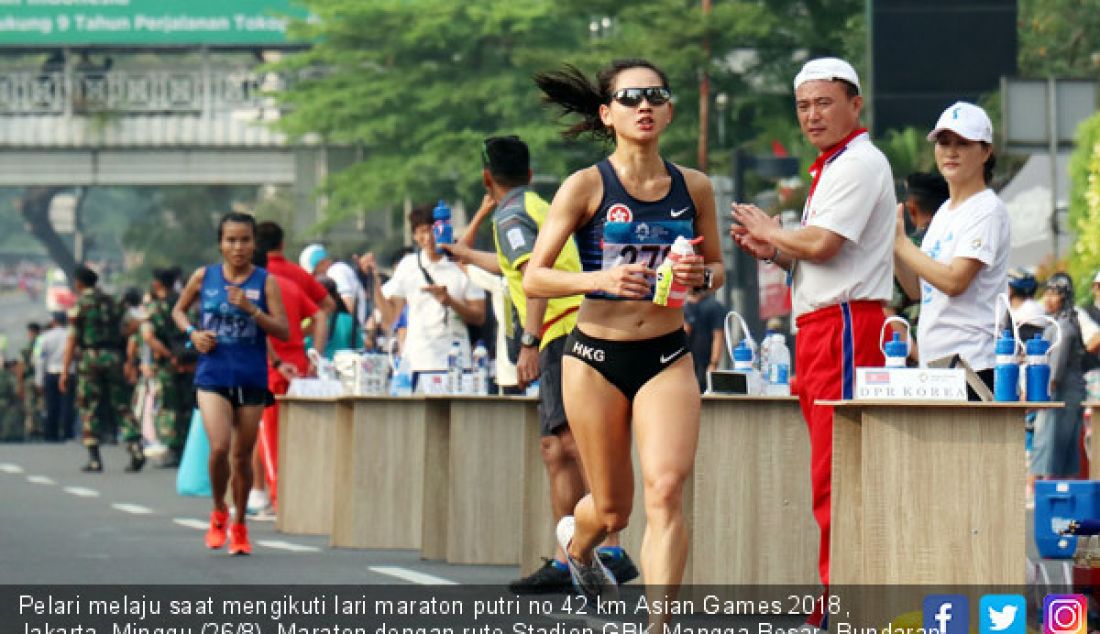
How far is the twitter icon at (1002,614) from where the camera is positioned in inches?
368

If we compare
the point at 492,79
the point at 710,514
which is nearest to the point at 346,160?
the point at 492,79

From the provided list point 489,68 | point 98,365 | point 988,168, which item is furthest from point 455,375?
point 489,68

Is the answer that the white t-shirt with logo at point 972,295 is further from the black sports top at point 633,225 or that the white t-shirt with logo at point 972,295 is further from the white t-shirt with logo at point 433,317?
the white t-shirt with logo at point 433,317

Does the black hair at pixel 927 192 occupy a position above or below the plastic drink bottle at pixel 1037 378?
above

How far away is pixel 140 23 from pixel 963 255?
81.7m

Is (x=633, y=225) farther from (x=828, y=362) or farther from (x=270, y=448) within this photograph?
(x=270, y=448)

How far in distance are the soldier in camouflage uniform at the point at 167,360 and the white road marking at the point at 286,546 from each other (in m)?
9.83

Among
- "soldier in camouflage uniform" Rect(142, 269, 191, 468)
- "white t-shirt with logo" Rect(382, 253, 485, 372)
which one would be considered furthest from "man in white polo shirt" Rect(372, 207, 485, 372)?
"soldier in camouflage uniform" Rect(142, 269, 191, 468)

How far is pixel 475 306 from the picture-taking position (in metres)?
17.7

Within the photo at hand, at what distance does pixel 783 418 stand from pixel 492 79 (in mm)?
56505

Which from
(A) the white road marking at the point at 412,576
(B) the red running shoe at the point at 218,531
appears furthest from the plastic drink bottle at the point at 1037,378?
(B) the red running shoe at the point at 218,531

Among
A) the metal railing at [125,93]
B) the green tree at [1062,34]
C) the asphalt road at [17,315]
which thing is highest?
the metal railing at [125,93]

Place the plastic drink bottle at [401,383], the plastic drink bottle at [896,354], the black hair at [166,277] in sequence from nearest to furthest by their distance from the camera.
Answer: the plastic drink bottle at [896,354] < the plastic drink bottle at [401,383] < the black hair at [166,277]

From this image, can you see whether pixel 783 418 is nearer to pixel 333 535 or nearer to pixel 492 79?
pixel 333 535
